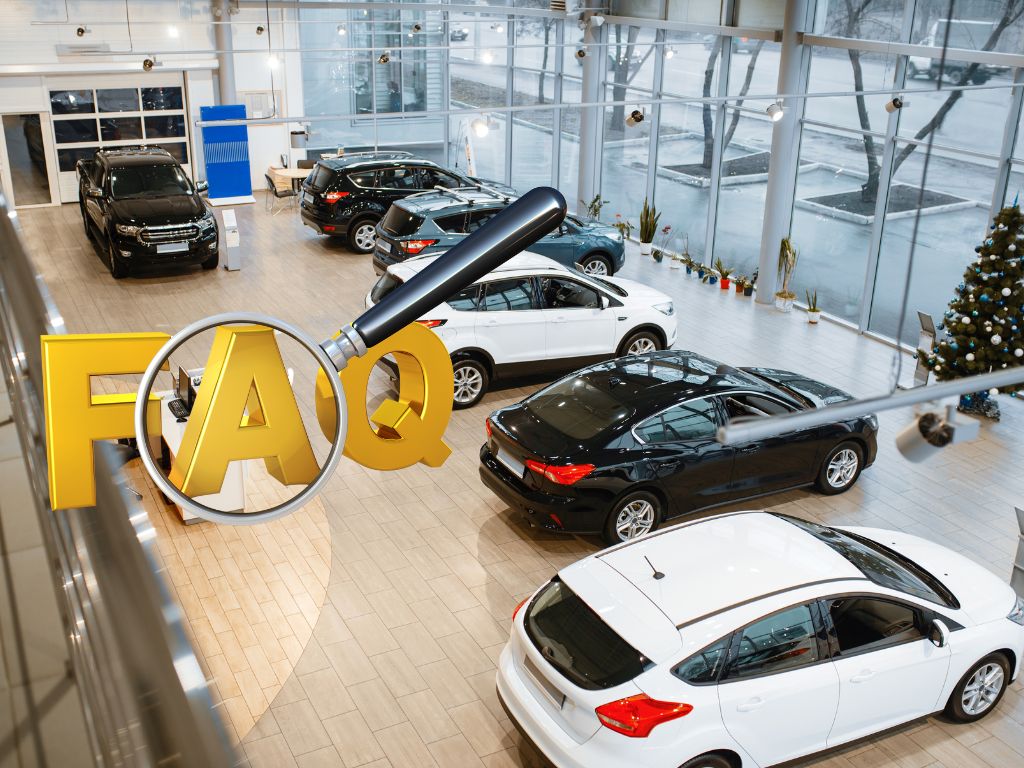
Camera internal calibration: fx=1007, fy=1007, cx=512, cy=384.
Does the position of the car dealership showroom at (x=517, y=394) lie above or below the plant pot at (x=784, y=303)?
above

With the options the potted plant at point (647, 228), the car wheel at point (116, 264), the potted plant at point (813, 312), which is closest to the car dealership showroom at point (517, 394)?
the car wheel at point (116, 264)

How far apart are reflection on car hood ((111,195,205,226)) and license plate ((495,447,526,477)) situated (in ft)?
28.0

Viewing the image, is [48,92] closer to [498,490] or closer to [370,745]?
[498,490]

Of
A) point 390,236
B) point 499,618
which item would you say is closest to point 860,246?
point 390,236

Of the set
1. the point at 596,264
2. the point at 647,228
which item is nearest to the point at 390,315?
the point at 596,264

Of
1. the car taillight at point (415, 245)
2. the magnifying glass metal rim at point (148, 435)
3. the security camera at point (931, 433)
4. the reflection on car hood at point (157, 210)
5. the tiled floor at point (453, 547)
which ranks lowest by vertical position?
the tiled floor at point (453, 547)

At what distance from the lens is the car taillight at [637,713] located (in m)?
5.17

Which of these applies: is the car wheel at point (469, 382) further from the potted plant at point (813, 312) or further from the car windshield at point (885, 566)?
the potted plant at point (813, 312)

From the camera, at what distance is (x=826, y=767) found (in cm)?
606

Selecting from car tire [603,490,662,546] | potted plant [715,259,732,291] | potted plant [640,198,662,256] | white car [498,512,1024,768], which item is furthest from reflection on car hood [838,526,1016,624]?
potted plant [640,198,662,256]

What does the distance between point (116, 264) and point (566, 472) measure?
973 cm

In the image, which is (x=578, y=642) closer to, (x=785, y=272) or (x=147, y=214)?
(x=785, y=272)

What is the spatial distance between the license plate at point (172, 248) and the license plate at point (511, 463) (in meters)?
8.29

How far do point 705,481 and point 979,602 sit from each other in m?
2.53
